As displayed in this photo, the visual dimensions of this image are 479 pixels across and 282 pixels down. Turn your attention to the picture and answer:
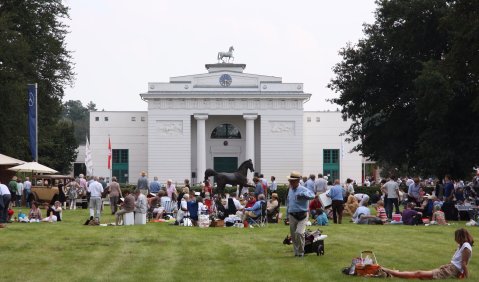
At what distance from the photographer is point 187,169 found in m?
76.1

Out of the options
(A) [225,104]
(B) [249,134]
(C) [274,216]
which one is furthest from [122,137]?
(C) [274,216]

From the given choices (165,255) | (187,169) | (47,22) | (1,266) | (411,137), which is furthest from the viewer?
(187,169)

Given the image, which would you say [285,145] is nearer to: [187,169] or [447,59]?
[187,169]

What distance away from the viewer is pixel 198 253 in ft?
56.8

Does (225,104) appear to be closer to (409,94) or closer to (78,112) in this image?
(409,94)

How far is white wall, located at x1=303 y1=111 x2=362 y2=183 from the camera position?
260ft

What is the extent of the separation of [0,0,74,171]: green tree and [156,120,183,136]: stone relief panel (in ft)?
76.7

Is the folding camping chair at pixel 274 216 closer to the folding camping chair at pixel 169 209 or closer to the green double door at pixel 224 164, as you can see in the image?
the folding camping chair at pixel 169 209

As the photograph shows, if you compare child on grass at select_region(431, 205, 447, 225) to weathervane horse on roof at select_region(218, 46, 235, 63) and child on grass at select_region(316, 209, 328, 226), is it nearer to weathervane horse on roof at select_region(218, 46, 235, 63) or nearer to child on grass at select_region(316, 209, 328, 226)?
child on grass at select_region(316, 209, 328, 226)

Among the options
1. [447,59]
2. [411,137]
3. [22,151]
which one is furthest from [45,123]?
[447,59]

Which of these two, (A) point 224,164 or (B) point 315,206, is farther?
(A) point 224,164

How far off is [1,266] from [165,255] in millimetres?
3071

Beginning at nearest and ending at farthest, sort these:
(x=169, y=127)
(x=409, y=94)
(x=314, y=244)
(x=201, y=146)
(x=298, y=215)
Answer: (x=298, y=215) → (x=314, y=244) → (x=409, y=94) → (x=201, y=146) → (x=169, y=127)

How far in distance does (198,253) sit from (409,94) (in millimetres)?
29031
